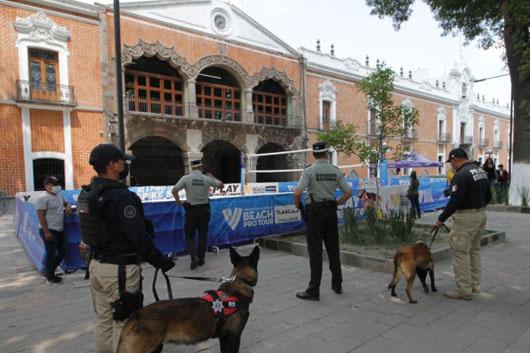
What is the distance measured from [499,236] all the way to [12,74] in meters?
19.1

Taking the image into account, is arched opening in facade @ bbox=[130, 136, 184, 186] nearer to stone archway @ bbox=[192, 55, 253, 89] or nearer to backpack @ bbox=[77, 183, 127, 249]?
stone archway @ bbox=[192, 55, 253, 89]

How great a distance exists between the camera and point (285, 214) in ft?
28.1

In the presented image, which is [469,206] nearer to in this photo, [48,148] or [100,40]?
[48,148]

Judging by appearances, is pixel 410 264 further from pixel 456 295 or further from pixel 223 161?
pixel 223 161

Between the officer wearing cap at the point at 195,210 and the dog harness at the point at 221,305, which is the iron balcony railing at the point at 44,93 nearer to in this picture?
the officer wearing cap at the point at 195,210

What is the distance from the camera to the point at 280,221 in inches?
334

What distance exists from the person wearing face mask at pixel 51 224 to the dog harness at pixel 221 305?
3.95 meters

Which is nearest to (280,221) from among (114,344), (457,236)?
(457,236)

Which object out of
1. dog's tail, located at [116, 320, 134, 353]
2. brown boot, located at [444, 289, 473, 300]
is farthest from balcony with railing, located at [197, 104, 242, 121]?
dog's tail, located at [116, 320, 134, 353]

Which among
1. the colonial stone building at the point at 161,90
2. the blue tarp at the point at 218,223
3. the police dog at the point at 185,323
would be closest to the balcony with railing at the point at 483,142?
the colonial stone building at the point at 161,90

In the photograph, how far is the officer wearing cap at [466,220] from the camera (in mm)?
4164

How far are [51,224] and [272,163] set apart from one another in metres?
22.2

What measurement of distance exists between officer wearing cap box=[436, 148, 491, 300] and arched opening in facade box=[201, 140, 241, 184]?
21946mm

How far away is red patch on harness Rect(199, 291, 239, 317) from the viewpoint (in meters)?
2.39
